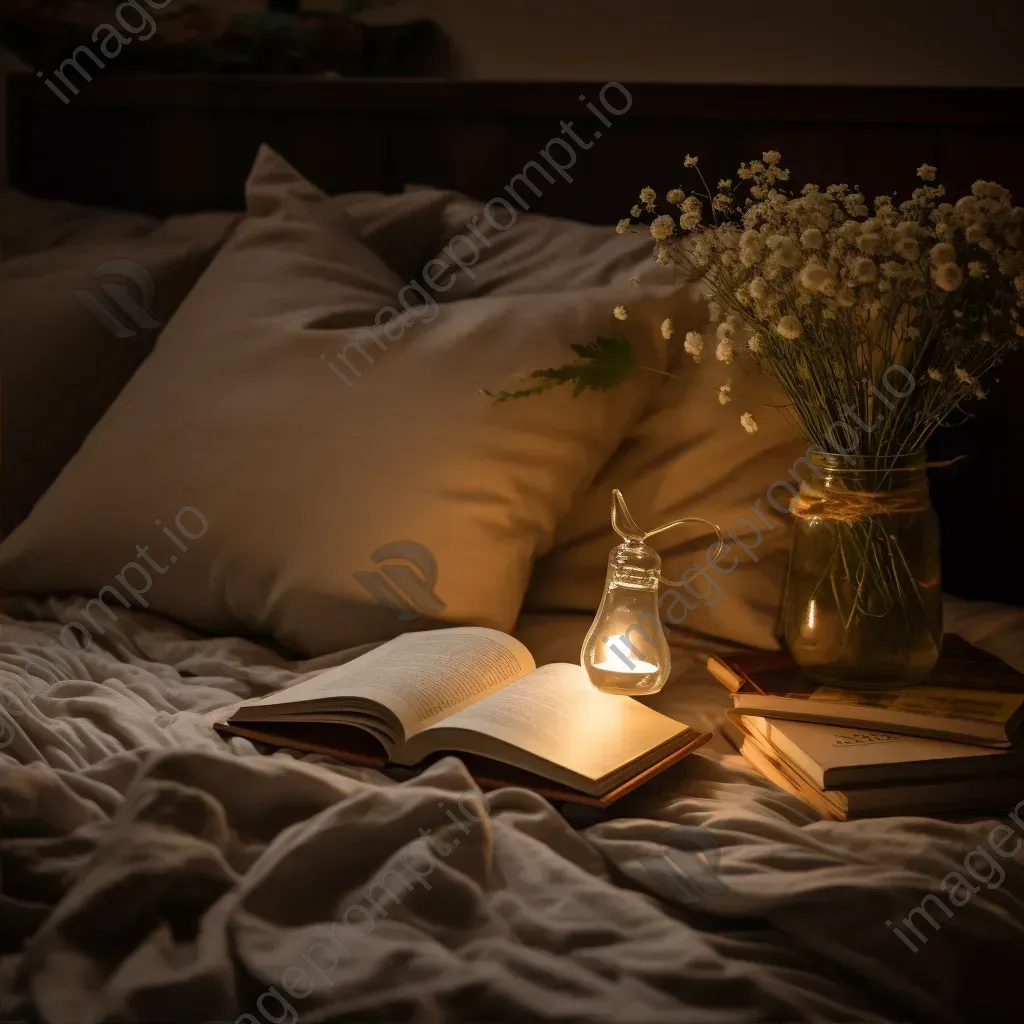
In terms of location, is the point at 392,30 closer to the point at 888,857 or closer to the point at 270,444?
the point at 270,444

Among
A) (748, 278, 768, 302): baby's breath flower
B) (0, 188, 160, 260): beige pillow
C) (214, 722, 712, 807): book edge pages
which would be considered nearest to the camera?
(214, 722, 712, 807): book edge pages

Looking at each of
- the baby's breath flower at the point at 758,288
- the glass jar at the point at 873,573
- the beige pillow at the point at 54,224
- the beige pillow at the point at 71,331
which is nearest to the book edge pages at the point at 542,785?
the glass jar at the point at 873,573

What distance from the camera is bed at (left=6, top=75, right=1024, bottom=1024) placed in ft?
2.30

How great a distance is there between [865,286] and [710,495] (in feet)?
1.18

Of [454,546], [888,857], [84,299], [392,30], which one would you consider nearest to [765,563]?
[454,546]

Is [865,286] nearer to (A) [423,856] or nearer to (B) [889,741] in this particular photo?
(B) [889,741]

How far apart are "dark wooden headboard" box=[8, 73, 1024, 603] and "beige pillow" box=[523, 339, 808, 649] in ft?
1.23

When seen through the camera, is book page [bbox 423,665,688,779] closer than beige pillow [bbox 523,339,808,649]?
Yes

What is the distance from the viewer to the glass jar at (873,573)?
1.09 meters

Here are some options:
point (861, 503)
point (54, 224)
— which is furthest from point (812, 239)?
point (54, 224)

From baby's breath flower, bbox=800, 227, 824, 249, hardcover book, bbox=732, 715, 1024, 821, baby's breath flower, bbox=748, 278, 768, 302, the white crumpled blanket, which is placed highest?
baby's breath flower, bbox=800, 227, 824, 249

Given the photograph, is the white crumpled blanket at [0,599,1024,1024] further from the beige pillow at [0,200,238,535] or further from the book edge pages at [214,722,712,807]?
the beige pillow at [0,200,238,535]

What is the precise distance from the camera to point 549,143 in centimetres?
183

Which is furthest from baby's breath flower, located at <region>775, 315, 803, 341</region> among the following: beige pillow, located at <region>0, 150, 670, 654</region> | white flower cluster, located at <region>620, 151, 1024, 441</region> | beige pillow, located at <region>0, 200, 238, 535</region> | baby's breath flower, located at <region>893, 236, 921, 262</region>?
beige pillow, located at <region>0, 200, 238, 535</region>
